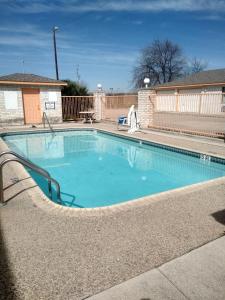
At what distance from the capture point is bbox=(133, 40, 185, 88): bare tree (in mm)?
43969

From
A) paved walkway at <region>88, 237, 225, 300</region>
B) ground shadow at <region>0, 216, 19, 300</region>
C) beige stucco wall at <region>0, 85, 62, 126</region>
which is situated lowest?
paved walkway at <region>88, 237, 225, 300</region>

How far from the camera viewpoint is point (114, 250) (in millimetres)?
2727

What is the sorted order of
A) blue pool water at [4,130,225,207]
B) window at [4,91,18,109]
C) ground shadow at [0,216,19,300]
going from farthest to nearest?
window at [4,91,18,109]
blue pool water at [4,130,225,207]
ground shadow at [0,216,19,300]

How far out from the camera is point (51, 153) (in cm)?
971

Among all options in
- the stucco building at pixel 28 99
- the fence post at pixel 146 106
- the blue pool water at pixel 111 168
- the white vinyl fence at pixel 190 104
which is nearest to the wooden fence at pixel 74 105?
the stucco building at pixel 28 99

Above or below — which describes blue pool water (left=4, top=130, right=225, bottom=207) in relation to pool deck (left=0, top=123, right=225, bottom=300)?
below

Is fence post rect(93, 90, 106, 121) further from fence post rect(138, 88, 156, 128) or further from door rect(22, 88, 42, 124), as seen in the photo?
fence post rect(138, 88, 156, 128)

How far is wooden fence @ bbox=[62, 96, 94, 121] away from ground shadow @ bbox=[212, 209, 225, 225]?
15086 millimetres

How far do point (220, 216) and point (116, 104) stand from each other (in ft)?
48.2

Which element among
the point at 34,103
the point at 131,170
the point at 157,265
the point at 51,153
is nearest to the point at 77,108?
the point at 34,103

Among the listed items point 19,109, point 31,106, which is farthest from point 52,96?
point 19,109

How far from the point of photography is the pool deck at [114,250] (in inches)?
86.9

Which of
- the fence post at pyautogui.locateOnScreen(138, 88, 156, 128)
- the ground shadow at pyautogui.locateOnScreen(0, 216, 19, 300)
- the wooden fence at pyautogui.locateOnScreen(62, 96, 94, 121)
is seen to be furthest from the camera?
the wooden fence at pyautogui.locateOnScreen(62, 96, 94, 121)

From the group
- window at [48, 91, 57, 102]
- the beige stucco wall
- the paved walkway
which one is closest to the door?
the beige stucco wall
